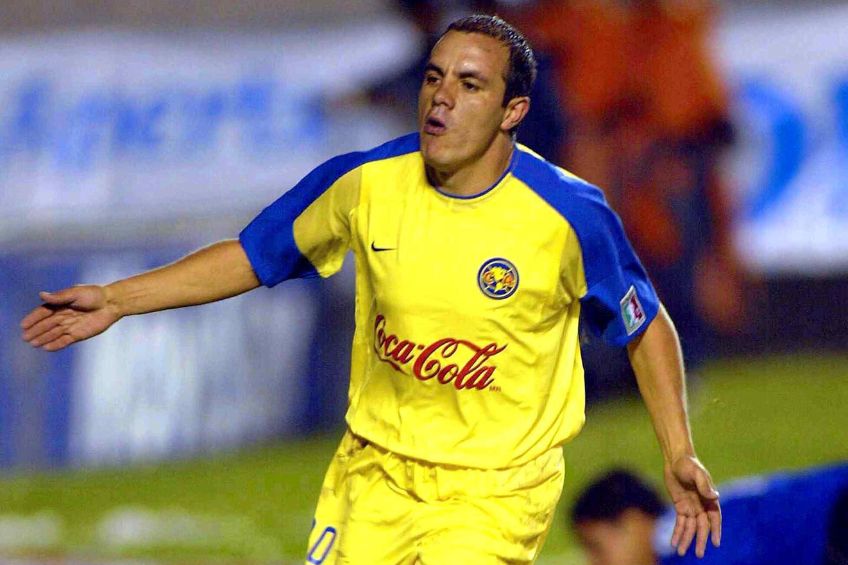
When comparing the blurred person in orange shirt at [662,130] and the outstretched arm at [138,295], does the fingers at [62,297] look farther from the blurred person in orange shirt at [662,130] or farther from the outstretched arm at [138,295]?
the blurred person in orange shirt at [662,130]

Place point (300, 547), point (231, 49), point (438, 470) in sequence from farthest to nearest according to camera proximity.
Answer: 1. point (231, 49)
2. point (300, 547)
3. point (438, 470)

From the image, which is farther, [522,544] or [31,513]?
[31,513]

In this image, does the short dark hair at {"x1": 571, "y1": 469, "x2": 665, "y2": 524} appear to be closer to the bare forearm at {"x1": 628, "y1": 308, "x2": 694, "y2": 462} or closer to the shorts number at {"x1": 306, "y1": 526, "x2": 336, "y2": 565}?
the bare forearm at {"x1": 628, "y1": 308, "x2": 694, "y2": 462}

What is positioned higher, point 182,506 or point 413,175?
point 413,175

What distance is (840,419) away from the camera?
31.4 ft

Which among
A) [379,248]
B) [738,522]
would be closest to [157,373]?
[738,522]

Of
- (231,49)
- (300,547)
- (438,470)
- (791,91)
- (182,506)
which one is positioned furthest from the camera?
(791,91)

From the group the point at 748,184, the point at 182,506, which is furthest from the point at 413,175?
the point at 748,184

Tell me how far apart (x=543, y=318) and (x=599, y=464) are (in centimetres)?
477

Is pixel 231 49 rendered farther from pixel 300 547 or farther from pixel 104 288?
pixel 104 288

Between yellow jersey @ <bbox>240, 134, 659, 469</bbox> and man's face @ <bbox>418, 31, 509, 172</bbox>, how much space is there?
0.45 feet

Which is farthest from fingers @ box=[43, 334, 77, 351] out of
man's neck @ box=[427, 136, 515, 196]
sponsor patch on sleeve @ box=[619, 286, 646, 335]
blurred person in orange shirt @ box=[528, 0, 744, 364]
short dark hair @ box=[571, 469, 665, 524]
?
blurred person in orange shirt @ box=[528, 0, 744, 364]

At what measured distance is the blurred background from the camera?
27.0ft

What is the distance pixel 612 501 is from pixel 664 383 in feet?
3.99
